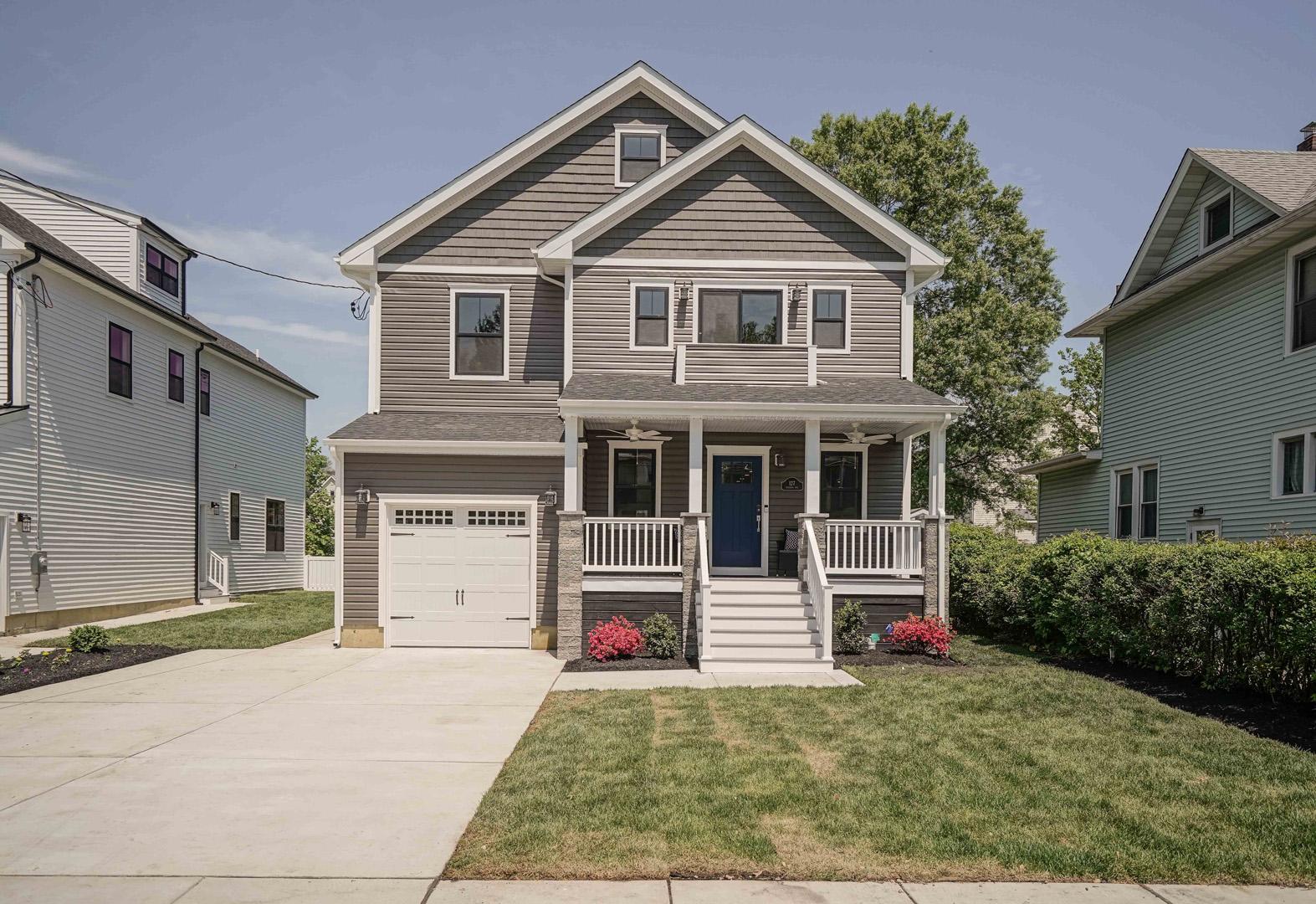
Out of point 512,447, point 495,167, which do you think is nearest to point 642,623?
point 512,447

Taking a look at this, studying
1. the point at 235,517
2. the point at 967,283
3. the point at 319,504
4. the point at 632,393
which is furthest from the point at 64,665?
the point at 319,504

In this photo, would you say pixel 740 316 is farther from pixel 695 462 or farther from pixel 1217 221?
pixel 1217 221

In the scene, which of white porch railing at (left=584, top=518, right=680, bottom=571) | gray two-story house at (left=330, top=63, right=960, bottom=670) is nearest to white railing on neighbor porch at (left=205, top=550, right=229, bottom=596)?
gray two-story house at (left=330, top=63, right=960, bottom=670)

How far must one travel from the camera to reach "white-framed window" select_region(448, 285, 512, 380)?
51.6 feet

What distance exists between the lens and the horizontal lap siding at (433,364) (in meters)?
15.7

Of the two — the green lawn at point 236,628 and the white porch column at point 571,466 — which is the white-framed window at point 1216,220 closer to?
the white porch column at point 571,466

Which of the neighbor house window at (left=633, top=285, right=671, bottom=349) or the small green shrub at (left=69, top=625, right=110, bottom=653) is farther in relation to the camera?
the neighbor house window at (left=633, top=285, right=671, bottom=349)

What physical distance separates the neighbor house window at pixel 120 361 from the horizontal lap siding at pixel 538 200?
26.6 ft

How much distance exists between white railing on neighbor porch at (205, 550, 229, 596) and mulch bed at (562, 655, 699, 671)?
15512mm

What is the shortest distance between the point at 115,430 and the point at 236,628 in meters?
5.66

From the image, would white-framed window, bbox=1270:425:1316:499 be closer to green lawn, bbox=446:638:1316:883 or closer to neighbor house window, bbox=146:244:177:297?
green lawn, bbox=446:638:1316:883

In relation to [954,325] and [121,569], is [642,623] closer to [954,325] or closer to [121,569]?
[121,569]

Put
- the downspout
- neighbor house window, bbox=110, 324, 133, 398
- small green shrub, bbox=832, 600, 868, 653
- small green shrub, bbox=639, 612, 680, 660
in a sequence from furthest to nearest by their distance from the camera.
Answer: neighbor house window, bbox=110, 324, 133, 398 < the downspout < small green shrub, bbox=832, 600, 868, 653 < small green shrub, bbox=639, 612, 680, 660

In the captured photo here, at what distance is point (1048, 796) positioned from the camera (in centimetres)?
624
